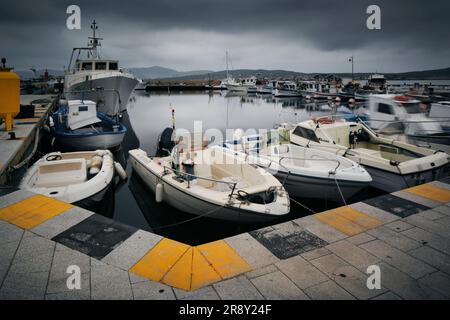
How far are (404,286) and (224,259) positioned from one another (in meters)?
2.20

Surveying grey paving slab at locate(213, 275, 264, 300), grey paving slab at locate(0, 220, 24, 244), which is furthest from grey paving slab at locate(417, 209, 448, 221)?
grey paving slab at locate(0, 220, 24, 244)

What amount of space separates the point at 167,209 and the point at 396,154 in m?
8.39

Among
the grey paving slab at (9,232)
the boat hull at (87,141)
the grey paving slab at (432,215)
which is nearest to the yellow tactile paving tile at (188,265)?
the grey paving slab at (9,232)

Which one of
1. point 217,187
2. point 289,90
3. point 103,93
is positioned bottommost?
point 217,187

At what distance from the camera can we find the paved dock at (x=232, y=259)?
3.03 meters

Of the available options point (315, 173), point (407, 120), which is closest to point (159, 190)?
point (315, 173)

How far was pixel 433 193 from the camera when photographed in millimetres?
5797

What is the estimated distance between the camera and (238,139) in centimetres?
1105

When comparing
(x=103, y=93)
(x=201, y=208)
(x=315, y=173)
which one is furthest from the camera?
(x=103, y=93)

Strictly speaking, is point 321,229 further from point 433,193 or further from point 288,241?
point 433,193

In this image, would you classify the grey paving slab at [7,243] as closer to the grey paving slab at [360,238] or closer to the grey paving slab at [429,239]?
the grey paving slab at [360,238]
